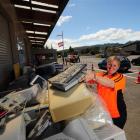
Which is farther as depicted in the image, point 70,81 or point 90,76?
point 90,76

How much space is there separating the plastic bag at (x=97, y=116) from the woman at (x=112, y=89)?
0.21 m

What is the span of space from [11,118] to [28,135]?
294mm

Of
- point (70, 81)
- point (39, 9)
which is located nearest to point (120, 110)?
point (70, 81)

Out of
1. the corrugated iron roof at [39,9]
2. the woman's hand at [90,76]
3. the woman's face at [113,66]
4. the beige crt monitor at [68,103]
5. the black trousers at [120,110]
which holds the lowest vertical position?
the black trousers at [120,110]

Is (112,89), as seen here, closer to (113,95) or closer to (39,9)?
(113,95)

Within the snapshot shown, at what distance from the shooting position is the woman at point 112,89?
353cm

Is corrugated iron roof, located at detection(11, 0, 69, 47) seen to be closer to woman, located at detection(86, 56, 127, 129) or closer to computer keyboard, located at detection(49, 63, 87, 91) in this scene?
woman, located at detection(86, 56, 127, 129)

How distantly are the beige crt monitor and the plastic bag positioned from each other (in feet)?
0.55

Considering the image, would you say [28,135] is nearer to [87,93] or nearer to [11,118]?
[11,118]

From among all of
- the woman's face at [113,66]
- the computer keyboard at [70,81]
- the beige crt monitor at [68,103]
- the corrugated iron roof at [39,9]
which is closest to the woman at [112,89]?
the woman's face at [113,66]

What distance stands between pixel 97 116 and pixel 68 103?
51cm

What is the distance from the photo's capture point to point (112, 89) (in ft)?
11.7

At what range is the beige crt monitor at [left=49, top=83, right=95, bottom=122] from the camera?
113 inches

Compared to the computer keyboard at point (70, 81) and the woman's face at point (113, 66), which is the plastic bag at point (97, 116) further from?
the woman's face at point (113, 66)
